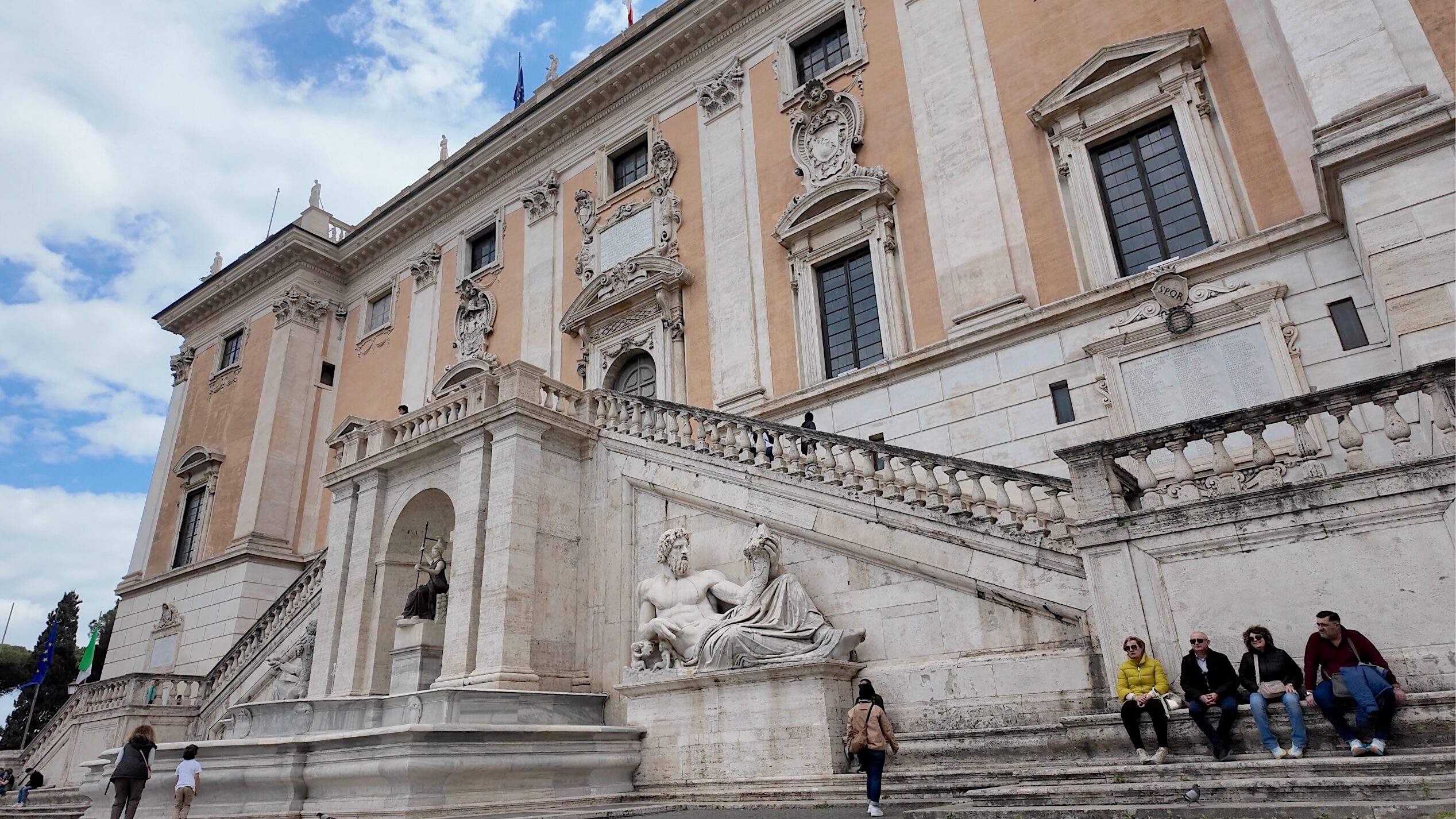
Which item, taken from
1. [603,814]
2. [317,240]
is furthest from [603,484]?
[317,240]

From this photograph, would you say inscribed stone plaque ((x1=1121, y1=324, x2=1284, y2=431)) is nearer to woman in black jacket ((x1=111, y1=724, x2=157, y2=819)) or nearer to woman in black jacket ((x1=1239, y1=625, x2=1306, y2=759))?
woman in black jacket ((x1=1239, y1=625, x2=1306, y2=759))

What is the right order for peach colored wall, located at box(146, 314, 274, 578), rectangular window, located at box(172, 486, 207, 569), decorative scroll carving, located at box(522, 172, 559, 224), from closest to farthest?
decorative scroll carving, located at box(522, 172, 559, 224) → peach colored wall, located at box(146, 314, 274, 578) → rectangular window, located at box(172, 486, 207, 569)

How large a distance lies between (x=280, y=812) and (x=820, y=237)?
41.1ft

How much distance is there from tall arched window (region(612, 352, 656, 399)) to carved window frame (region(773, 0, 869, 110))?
625 centimetres

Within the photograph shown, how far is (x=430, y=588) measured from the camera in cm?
1255

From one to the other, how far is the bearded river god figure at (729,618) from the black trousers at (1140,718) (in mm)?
3045

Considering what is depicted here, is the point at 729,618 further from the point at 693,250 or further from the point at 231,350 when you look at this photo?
the point at 231,350

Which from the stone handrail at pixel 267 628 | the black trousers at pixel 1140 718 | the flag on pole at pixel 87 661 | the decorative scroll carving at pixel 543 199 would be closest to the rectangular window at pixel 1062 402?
the black trousers at pixel 1140 718

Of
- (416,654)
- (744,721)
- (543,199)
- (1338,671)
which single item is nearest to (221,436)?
(543,199)

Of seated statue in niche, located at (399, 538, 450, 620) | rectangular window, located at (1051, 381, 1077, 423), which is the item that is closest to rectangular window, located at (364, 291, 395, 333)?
seated statue in niche, located at (399, 538, 450, 620)

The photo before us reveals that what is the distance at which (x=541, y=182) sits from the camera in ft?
73.8

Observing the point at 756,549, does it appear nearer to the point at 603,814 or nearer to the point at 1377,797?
the point at 603,814

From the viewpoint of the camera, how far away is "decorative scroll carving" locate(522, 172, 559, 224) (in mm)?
22031

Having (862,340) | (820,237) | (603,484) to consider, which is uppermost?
(820,237)
